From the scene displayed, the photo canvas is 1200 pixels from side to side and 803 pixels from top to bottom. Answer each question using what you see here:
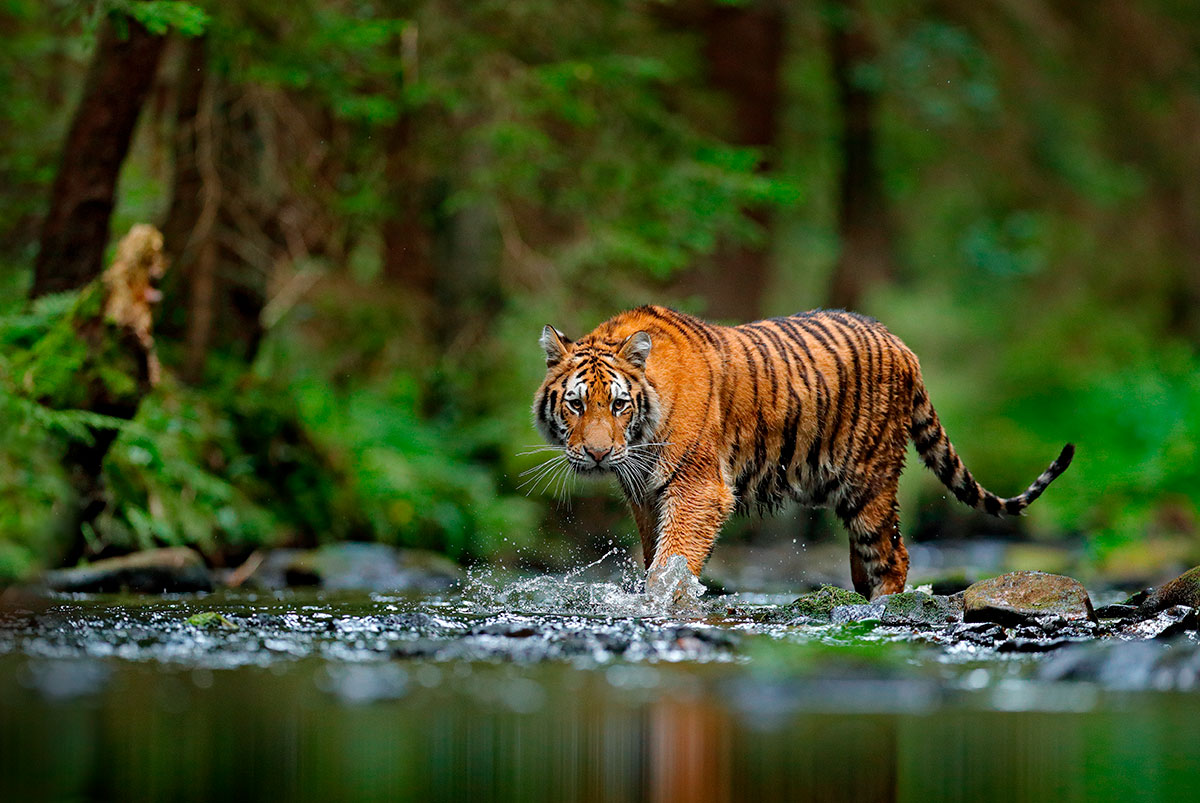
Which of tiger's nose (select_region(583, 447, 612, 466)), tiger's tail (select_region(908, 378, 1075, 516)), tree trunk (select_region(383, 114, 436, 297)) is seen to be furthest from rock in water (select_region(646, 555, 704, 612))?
tree trunk (select_region(383, 114, 436, 297))

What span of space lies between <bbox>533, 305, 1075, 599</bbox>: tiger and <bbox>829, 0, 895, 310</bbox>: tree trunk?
8310mm

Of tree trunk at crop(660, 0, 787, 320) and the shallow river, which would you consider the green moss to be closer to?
the shallow river

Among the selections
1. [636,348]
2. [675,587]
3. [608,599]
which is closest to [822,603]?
[675,587]

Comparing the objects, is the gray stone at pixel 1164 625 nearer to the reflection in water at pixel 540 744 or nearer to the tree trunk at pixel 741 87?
the reflection in water at pixel 540 744

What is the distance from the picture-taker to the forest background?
8617 millimetres

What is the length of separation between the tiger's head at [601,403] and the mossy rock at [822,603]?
3.43 feet

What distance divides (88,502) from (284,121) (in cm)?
407

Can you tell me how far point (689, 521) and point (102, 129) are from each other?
183 inches

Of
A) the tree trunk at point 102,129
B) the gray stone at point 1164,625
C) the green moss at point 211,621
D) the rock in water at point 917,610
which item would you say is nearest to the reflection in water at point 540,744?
the green moss at point 211,621

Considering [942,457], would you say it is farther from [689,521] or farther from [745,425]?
[689,521]

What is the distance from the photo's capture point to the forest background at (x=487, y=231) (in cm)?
862

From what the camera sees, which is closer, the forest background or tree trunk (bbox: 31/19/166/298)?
tree trunk (bbox: 31/19/166/298)

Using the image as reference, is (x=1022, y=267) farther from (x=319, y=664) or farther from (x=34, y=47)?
(x=319, y=664)

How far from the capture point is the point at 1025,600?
602 centimetres
